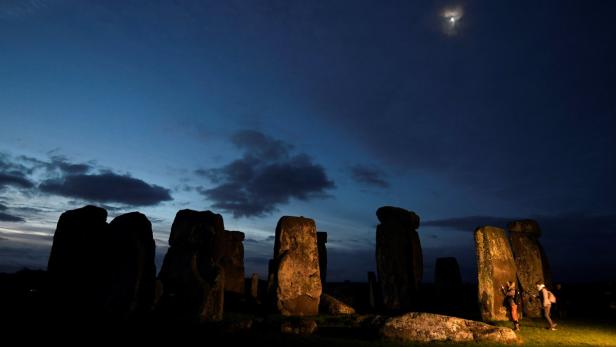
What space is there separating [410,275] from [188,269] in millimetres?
9809

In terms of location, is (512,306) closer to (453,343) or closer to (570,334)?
(570,334)

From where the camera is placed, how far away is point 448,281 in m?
21.6

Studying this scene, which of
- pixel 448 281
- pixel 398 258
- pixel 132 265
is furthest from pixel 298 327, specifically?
pixel 448 281

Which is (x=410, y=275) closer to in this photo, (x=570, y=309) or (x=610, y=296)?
(x=570, y=309)

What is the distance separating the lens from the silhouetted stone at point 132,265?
10766 millimetres

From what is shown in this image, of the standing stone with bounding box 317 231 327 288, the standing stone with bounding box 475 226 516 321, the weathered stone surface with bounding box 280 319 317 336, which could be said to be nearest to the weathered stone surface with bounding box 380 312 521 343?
the weathered stone surface with bounding box 280 319 317 336

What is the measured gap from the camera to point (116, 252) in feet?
37.4

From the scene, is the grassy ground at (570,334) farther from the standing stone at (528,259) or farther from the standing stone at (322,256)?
the standing stone at (322,256)

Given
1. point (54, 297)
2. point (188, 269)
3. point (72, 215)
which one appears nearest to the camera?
point (54, 297)

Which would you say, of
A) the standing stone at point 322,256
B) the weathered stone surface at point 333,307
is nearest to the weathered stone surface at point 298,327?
the weathered stone surface at point 333,307

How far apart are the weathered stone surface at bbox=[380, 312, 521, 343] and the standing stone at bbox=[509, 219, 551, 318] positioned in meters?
9.13

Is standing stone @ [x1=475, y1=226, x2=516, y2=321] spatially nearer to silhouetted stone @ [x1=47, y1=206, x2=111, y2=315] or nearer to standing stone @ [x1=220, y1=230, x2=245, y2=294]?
standing stone @ [x1=220, y1=230, x2=245, y2=294]

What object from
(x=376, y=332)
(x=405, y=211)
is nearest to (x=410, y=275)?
(x=405, y=211)

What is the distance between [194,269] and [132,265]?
2.66 meters
